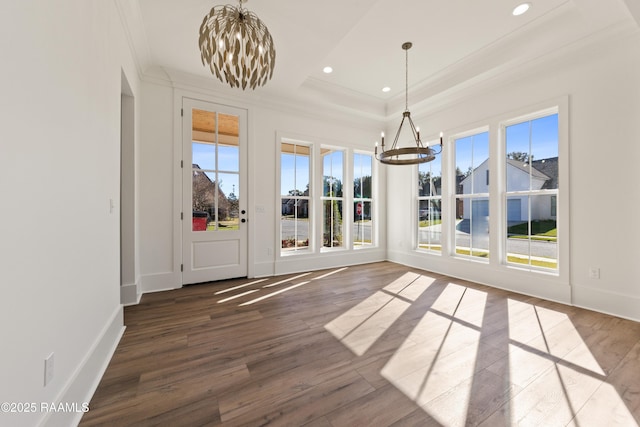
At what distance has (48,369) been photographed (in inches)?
47.9

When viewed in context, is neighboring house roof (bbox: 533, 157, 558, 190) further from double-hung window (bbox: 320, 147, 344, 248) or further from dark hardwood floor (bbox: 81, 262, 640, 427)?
double-hung window (bbox: 320, 147, 344, 248)

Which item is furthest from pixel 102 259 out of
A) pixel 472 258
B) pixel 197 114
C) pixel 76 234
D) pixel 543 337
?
pixel 472 258

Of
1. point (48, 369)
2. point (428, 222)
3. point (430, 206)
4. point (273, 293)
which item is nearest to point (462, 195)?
point (430, 206)

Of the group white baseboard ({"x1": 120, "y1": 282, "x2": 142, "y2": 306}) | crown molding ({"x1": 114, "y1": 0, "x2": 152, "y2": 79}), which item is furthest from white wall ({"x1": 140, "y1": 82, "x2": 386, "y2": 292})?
white baseboard ({"x1": 120, "y1": 282, "x2": 142, "y2": 306})

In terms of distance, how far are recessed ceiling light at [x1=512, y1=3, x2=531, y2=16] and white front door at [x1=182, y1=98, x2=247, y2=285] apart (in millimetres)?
3684

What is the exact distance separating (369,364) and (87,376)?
181 centimetres

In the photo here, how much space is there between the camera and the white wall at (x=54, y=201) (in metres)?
0.98

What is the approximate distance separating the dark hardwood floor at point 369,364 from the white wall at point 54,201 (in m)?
0.45

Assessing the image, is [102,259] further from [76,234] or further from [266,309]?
[266,309]

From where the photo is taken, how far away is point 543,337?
236cm

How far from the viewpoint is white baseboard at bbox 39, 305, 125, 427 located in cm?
130

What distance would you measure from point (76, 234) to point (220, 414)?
51.5 inches

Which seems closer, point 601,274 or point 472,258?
point 601,274

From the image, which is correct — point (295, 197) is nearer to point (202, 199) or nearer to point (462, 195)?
point (202, 199)
